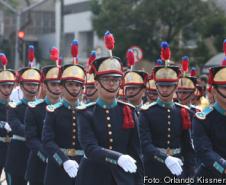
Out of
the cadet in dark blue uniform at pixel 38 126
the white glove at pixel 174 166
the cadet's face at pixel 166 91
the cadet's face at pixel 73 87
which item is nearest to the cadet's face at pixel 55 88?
the cadet in dark blue uniform at pixel 38 126

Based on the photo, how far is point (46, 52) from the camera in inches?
2276

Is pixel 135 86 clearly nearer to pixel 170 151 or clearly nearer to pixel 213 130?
pixel 170 151

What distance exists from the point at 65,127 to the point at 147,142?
907 mm

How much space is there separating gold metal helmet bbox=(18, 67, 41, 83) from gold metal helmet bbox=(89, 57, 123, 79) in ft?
8.57

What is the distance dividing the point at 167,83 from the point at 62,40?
14.4 metres

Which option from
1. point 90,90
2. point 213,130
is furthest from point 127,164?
point 90,90

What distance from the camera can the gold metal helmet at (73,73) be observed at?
6.79 meters

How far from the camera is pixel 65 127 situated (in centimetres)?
681

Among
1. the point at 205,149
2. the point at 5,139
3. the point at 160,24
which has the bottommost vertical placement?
the point at 5,139

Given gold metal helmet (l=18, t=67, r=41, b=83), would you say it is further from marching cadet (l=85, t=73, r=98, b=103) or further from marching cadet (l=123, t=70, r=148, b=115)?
marching cadet (l=123, t=70, r=148, b=115)

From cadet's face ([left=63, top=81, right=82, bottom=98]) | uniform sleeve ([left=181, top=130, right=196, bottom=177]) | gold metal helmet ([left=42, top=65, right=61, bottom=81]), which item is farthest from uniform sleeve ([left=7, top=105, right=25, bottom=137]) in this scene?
uniform sleeve ([left=181, top=130, right=196, bottom=177])

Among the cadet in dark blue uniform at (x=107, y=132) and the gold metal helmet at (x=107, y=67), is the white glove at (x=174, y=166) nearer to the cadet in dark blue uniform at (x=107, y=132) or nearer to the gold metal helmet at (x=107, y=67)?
the cadet in dark blue uniform at (x=107, y=132)

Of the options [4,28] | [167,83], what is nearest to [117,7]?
[167,83]

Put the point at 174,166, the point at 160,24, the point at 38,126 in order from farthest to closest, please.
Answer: the point at 160,24 < the point at 38,126 < the point at 174,166
